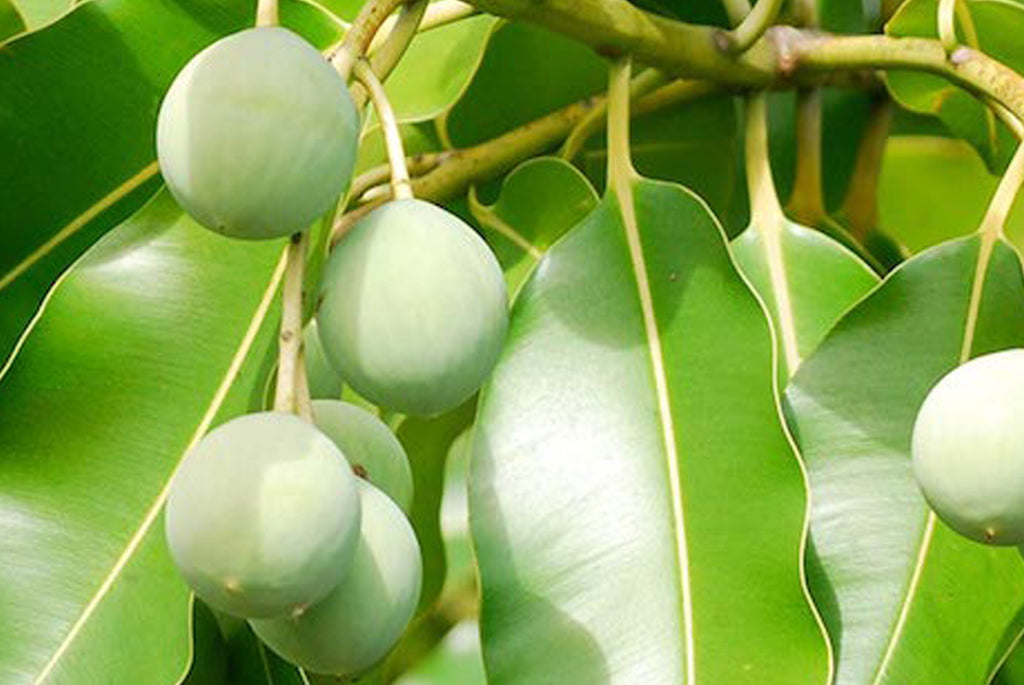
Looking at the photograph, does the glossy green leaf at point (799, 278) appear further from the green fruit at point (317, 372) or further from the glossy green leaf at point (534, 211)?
the green fruit at point (317, 372)

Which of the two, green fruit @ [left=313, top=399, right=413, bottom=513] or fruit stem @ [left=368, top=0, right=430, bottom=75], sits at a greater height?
fruit stem @ [left=368, top=0, right=430, bottom=75]

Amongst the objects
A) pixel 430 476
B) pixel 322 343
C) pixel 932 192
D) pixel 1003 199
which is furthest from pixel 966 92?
pixel 932 192

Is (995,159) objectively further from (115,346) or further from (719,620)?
(115,346)

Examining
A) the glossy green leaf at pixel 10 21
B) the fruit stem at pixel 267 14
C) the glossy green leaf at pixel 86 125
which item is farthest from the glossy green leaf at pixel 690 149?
the fruit stem at pixel 267 14

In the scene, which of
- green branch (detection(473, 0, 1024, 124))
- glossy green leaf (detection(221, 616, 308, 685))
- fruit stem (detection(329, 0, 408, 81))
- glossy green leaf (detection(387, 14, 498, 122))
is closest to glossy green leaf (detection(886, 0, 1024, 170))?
green branch (detection(473, 0, 1024, 124))

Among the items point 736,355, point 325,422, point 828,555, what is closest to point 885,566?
point 828,555

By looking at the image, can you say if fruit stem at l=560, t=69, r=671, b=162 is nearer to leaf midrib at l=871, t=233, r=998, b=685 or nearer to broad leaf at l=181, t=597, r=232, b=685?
leaf midrib at l=871, t=233, r=998, b=685
